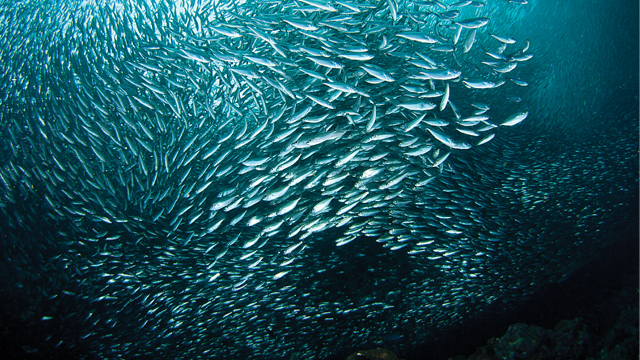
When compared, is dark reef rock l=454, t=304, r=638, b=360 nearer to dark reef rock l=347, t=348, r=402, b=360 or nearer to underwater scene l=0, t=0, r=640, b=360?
underwater scene l=0, t=0, r=640, b=360

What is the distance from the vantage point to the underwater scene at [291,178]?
5.09 metres

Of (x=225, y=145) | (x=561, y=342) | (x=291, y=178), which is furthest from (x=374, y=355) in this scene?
(x=225, y=145)

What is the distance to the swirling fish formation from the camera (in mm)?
4887

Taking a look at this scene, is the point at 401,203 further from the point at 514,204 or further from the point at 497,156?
the point at 514,204

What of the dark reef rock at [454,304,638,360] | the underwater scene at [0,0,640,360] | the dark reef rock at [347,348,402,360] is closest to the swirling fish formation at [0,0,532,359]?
the underwater scene at [0,0,640,360]

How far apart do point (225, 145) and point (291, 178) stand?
1942mm

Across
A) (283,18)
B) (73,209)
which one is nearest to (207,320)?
(73,209)

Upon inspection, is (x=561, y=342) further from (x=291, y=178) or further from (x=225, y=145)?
(x=225, y=145)

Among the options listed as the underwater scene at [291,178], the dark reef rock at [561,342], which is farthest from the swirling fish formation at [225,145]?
the dark reef rock at [561,342]

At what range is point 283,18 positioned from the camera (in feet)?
14.8

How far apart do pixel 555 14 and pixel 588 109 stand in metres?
4.55

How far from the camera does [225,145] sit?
242 inches

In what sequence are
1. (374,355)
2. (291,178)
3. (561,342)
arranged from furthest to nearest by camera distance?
(374,355)
(561,342)
(291,178)

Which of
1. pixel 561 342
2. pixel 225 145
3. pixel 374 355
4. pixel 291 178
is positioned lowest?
pixel 561 342
